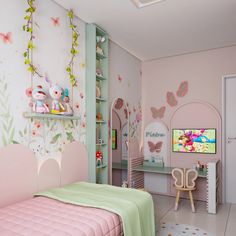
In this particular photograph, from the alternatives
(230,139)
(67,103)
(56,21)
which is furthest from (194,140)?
(56,21)

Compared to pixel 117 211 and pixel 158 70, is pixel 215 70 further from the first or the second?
pixel 117 211

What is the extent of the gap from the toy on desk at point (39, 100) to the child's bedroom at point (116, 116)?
0.01 meters

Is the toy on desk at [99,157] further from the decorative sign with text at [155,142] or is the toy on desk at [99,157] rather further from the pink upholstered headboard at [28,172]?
the decorative sign with text at [155,142]

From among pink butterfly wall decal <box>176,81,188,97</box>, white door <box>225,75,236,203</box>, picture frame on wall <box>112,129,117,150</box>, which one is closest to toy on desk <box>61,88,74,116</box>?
picture frame on wall <box>112,129,117,150</box>

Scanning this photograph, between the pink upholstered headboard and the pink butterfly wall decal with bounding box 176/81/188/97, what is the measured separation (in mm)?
2281

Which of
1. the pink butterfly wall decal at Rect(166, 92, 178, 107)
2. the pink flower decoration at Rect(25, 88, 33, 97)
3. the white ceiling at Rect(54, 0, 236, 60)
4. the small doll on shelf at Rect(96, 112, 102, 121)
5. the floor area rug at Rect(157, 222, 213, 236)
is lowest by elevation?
the floor area rug at Rect(157, 222, 213, 236)

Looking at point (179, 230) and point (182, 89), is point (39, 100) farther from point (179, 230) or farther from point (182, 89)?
point (182, 89)

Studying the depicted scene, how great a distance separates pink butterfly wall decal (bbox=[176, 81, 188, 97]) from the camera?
156 inches

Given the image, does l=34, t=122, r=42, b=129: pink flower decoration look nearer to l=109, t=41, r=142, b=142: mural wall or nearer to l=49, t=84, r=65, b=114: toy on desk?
l=49, t=84, r=65, b=114: toy on desk

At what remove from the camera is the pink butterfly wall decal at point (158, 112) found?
416cm

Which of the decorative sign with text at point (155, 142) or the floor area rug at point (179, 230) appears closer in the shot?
the floor area rug at point (179, 230)

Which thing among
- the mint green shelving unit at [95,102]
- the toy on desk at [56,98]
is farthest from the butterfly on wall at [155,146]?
the toy on desk at [56,98]

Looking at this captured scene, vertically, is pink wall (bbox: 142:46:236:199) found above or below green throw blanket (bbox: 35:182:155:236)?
above

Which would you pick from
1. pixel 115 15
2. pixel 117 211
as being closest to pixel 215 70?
Result: pixel 115 15
